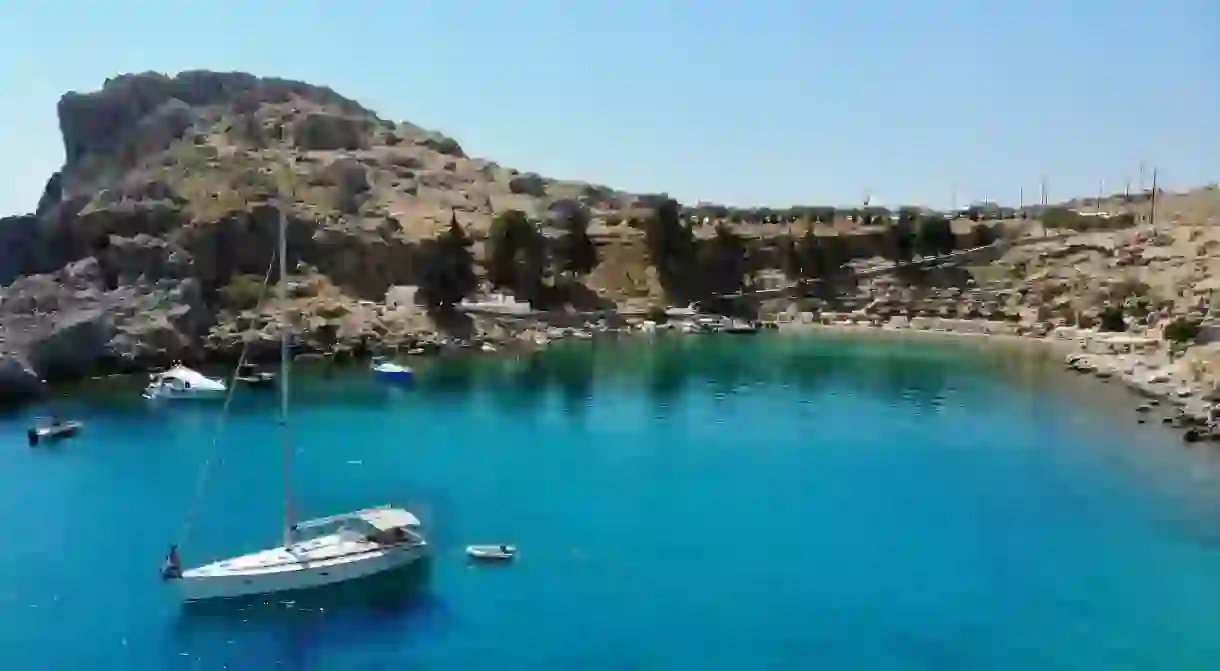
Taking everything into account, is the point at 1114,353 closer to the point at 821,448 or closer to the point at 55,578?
the point at 821,448

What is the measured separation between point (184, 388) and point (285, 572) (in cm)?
4023

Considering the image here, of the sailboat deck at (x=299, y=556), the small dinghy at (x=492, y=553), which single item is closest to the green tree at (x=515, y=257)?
the small dinghy at (x=492, y=553)

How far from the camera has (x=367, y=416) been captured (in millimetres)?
68500

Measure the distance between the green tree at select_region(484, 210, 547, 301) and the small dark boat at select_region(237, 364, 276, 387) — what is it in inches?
1291

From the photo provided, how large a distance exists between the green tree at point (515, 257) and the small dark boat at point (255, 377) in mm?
32786

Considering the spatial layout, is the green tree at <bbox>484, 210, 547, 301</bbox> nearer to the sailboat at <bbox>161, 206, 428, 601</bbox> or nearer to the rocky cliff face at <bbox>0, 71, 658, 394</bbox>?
the rocky cliff face at <bbox>0, 71, 658, 394</bbox>

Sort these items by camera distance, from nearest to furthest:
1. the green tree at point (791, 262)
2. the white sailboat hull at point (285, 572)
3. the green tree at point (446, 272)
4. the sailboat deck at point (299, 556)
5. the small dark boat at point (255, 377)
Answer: the white sailboat hull at point (285, 572) < the sailboat deck at point (299, 556) < the small dark boat at point (255, 377) < the green tree at point (446, 272) < the green tree at point (791, 262)

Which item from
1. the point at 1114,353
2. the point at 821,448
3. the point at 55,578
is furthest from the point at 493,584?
the point at 1114,353

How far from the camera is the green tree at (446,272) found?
337ft

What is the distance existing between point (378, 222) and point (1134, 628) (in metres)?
86.4

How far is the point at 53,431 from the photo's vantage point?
62250 mm

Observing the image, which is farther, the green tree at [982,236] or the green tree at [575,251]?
the green tree at [982,236]

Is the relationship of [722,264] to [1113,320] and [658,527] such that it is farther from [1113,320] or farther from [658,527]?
[658,527]

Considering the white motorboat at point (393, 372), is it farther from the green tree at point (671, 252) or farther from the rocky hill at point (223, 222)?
the green tree at point (671, 252)
